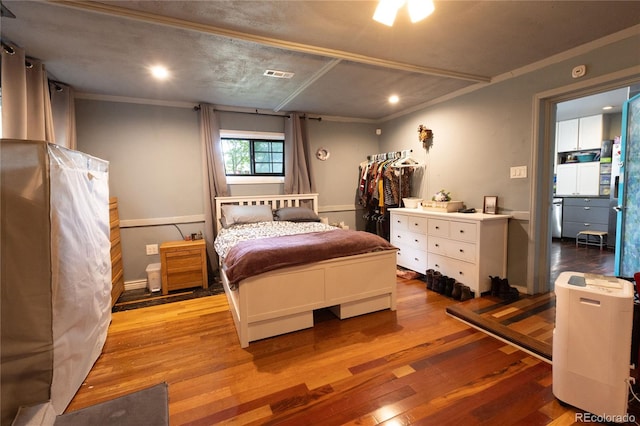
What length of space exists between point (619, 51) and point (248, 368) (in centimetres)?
381

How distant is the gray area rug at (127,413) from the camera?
1368 mm

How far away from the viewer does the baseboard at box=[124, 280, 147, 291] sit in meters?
3.63

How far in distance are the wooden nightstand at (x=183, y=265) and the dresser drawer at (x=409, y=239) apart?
2643 millimetres

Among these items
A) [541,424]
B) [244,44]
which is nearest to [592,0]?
[244,44]

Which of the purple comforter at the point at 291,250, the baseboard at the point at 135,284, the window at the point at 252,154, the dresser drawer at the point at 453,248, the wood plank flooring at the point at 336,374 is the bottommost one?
the wood plank flooring at the point at 336,374

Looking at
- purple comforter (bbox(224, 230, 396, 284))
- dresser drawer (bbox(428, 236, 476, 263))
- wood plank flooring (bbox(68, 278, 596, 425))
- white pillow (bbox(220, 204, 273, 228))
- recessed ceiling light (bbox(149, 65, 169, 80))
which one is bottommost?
wood plank flooring (bbox(68, 278, 596, 425))

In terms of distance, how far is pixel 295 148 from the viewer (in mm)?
4406

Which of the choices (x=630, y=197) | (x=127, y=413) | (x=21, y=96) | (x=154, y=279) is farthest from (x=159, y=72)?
(x=630, y=197)

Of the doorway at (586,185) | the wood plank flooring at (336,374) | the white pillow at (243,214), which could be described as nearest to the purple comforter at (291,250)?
the wood plank flooring at (336,374)

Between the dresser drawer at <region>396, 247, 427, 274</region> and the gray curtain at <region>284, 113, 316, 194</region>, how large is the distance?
1.73 meters

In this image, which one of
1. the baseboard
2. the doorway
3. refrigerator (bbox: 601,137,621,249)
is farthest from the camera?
refrigerator (bbox: 601,137,621,249)

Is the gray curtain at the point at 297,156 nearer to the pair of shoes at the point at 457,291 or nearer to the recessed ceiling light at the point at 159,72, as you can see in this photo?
the recessed ceiling light at the point at 159,72

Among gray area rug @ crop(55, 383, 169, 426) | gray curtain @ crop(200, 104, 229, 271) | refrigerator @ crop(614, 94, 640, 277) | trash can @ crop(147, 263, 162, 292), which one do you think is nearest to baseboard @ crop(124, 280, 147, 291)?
trash can @ crop(147, 263, 162, 292)

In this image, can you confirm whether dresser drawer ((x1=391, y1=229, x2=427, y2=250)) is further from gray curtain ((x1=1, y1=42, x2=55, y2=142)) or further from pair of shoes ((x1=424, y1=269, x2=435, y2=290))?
gray curtain ((x1=1, y1=42, x2=55, y2=142))
